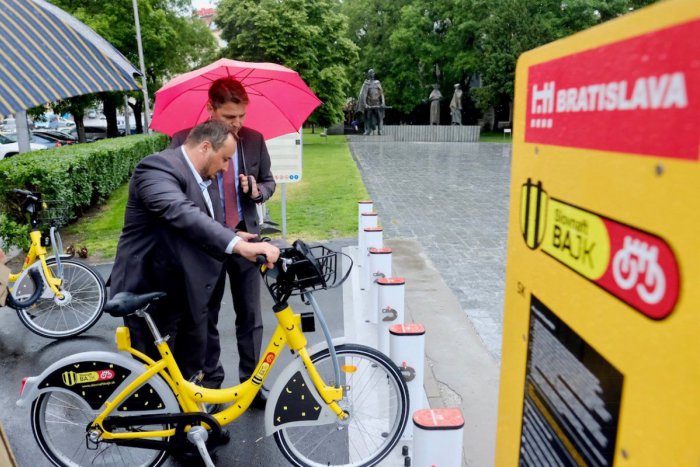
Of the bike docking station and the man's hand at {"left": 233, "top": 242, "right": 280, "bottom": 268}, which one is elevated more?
the man's hand at {"left": 233, "top": 242, "right": 280, "bottom": 268}

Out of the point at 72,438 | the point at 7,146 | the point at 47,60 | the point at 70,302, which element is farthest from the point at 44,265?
the point at 7,146

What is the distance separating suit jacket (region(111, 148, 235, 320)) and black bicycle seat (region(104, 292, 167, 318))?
0.18 meters

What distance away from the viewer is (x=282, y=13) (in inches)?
1073

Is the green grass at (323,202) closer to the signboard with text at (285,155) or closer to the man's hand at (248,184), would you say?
the signboard with text at (285,155)

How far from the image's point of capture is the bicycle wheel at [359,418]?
9.75ft

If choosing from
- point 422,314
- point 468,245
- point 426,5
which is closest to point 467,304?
point 422,314

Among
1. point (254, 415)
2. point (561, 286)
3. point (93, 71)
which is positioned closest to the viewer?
point (561, 286)

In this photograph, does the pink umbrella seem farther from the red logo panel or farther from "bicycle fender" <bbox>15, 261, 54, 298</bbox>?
the red logo panel

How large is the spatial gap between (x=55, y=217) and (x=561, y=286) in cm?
584

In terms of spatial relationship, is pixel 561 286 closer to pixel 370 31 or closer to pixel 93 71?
pixel 93 71

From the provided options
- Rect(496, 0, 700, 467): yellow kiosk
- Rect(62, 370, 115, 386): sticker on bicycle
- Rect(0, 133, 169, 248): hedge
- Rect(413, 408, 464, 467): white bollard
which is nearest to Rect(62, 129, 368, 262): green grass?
Rect(0, 133, 169, 248): hedge

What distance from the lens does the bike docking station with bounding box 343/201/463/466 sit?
3070mm

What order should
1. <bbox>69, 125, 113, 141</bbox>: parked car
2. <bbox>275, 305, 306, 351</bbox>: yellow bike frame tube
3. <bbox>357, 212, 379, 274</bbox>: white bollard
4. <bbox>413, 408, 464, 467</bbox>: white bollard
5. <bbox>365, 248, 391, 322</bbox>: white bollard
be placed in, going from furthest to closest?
<bbox>69, 125, 113, 141</bbox>: parked car
<bbox>357, 212, 379, 274</bbox>: white bollard
<bbox>365, 248, 391, 322</bbox>: white bollard
<bbox>275, 305, 306, 351</bbox>: yellow bike frame tube
<bbox>413, 408, 464, 467</bbox>: white bollard

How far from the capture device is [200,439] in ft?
9.73
